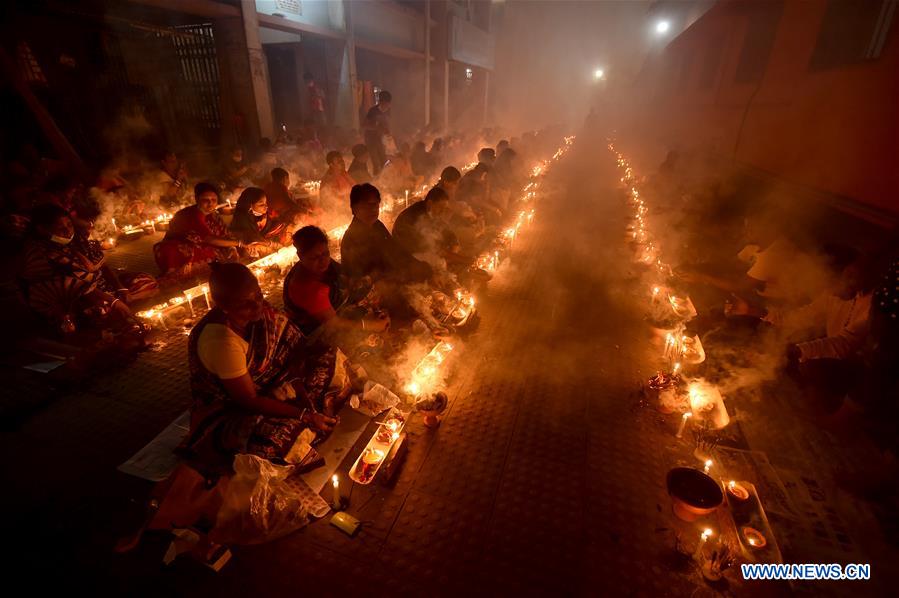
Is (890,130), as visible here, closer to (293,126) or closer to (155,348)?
(155,348)

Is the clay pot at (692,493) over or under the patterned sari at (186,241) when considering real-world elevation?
under

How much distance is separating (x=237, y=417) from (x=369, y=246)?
2.68 metres

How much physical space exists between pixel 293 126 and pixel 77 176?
399 inches

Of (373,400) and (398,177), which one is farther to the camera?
(398,177)

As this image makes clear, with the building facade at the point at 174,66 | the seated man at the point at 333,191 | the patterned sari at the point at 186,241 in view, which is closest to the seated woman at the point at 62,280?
the patterned sari at the point at 186,241

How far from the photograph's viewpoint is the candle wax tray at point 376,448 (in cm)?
297

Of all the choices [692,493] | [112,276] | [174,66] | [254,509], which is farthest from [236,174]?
[692,493]

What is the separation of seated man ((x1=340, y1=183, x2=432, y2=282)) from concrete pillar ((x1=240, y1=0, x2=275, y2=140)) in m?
8.22

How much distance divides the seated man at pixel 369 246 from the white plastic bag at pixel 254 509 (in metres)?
2.55

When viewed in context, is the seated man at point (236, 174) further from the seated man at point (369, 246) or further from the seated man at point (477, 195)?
the seated man at point (369, 246)

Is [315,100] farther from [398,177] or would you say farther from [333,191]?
[333,191]

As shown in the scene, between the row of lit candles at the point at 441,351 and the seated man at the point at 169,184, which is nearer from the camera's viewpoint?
the row of lit candles at the point at 441,351

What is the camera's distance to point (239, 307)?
262 cm

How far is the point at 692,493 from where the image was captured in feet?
9.30
